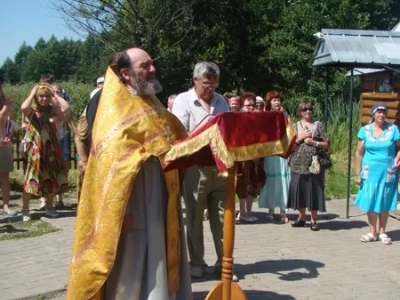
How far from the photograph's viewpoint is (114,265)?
4.62 meters

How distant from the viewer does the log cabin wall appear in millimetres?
11319

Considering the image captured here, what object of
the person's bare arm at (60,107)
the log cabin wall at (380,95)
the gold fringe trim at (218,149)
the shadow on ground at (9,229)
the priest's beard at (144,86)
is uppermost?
the log cabin wall at (380,95)

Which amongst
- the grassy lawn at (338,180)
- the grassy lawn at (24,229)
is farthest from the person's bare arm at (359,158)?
the grassy lawn at (24,229)

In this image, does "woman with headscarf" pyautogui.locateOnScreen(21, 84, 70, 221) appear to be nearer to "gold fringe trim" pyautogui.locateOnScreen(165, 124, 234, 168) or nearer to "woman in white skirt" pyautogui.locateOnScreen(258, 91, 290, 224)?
"woman in white skirt" pyautogui.locateOnScreen(258, 91, 290, 224)

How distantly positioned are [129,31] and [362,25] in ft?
33.1

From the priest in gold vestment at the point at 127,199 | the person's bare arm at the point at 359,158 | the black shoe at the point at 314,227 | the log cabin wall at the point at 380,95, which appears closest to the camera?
the priest in gold vestment at the point at 127,199

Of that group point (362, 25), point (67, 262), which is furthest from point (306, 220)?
point (362, 25)

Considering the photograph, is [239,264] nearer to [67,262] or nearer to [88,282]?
[67,262]

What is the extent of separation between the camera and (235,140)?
439 centimetres

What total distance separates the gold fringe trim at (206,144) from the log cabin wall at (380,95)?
7630mm

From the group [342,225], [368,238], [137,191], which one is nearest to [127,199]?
[137,191]

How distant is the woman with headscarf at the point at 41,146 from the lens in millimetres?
8836

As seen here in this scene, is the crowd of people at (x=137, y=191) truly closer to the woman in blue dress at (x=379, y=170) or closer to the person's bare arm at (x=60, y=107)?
the woman in blue dress at (x=379, y=170)

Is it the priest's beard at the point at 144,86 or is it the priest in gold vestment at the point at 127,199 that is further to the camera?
the priest's beard at the point at 144,86
